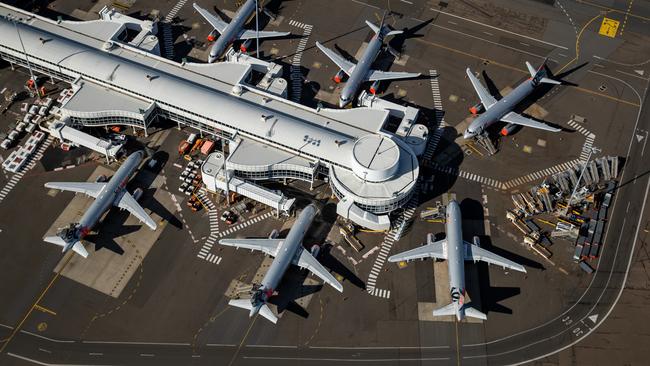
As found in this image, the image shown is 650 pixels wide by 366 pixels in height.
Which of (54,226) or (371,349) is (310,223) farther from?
(54,226)

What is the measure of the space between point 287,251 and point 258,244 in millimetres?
6550

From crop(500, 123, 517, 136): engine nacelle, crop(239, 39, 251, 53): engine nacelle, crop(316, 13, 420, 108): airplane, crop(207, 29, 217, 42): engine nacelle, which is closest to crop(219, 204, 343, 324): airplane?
crop(316, 13, 420, 108): airplane

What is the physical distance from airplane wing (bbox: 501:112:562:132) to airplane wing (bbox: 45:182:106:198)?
306 feet

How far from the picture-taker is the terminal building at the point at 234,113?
11838 cm

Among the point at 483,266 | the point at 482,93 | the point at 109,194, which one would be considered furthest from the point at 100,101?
the point at 483,266

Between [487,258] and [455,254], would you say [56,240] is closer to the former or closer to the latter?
[455,254]

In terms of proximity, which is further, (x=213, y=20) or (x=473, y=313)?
(x=213, y=20)

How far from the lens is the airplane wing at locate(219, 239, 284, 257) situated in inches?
4424

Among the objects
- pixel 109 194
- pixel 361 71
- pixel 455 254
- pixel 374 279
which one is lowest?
pixel 109 194

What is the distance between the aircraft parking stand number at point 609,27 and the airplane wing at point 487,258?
8825cm

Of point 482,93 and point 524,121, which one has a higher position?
point 482,93

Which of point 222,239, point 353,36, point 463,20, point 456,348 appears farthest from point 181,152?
point 463,20

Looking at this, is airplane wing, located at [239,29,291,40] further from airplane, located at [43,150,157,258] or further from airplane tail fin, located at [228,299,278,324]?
airplane tail fin, located at [228,299,278,324]

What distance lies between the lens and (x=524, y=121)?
453 ft
